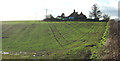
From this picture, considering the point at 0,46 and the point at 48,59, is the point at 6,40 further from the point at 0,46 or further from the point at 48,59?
the point at 48,59

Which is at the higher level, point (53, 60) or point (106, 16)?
point (106, 16)

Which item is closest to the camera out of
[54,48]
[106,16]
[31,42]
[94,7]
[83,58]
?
[83,58]

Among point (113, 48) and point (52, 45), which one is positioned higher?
point (113, 48)

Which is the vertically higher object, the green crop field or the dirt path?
the dirt path

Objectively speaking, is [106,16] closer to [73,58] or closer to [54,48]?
[54,48]

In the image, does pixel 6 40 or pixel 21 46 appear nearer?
pixel 21 46

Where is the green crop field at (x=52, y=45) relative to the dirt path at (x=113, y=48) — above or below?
below

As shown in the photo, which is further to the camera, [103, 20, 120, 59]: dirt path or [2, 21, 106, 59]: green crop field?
[2, 21, 106, 59]: green crop field

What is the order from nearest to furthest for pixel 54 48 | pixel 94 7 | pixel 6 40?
pixel 54 48
pixel 6 40
pixel 94 7

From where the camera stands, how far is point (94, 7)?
4262 inches

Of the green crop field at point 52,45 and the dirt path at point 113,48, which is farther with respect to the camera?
the green crop field at point 52,45

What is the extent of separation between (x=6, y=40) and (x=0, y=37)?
162 inches

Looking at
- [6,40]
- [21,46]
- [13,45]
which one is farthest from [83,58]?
[6,40]

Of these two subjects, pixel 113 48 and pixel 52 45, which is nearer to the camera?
pixel 113 48
